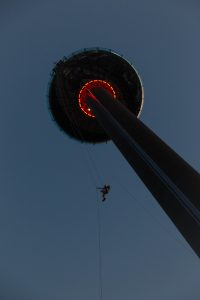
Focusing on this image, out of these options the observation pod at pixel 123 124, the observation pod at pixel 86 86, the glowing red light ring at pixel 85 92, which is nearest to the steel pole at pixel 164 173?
the observation pod at pixel 123 124

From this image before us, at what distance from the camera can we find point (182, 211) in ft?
34.9

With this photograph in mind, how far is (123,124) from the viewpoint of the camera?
60.3 feet

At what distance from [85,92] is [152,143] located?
62.3 ft

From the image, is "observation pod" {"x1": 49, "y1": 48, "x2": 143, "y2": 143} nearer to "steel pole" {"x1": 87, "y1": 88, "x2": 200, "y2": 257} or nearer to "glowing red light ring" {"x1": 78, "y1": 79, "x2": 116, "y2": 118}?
"glowing red light ring" {"x1": 78, "y1": 79, "x2": 116, "y2": 118}

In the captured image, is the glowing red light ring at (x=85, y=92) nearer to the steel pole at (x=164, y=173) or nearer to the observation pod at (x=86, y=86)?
the observation pod at (x=86, y=86)

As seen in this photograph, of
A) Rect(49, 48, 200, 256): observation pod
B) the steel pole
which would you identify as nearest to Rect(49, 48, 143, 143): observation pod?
Rect(49, 48, 200, 256): observation pod

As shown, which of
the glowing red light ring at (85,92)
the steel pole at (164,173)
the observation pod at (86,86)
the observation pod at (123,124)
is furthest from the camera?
the glowing red light ring at (85,92)

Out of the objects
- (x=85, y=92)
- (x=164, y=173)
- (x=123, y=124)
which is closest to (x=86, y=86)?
(x=85, y=92)

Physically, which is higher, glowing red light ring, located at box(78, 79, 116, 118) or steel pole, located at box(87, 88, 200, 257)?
glowing red light ring, located at box(78, 79, 116, 118)

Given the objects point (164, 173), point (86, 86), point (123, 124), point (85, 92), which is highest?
point (86, 86)

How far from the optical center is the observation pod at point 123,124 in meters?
10.9

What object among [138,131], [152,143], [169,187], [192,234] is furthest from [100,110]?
[192,234]

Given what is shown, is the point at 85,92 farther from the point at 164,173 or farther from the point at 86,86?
the point at 164,173

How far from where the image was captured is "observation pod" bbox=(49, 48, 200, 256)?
10906 millimetres
